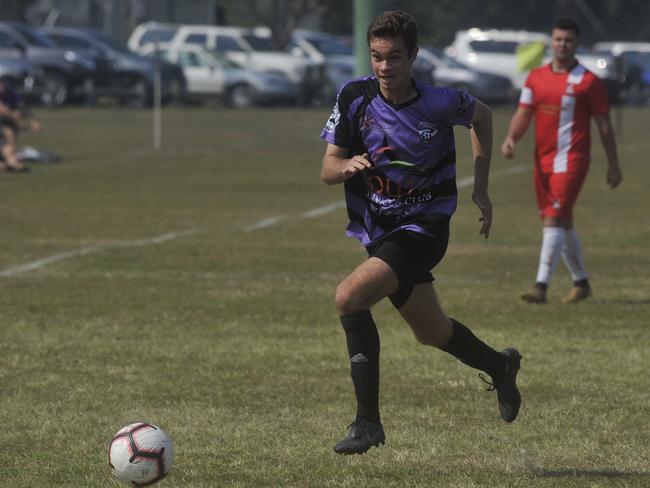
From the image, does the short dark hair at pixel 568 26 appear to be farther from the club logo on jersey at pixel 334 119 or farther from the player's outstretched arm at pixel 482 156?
the club logo on jersey at pixel 334 119

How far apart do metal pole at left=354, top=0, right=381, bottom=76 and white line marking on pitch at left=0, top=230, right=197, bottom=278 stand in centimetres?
525

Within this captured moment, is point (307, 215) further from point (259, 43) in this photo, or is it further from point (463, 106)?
point (259, 43)

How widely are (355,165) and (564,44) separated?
17.9ft

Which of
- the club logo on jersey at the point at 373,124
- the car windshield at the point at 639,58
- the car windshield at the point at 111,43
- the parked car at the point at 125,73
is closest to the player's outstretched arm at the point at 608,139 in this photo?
the club logo on jersey at the point at 373,124

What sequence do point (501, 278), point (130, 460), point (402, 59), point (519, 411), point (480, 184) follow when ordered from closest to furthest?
point (130, 460), point (402, 59), point (480, 184), point (519, 411), point (501, 278)

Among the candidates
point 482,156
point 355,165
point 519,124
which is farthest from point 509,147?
point 355,165

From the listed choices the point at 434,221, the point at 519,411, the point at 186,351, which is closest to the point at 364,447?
the point at 434,221

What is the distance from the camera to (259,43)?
51906 mm

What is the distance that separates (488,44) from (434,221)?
4925 centimetres

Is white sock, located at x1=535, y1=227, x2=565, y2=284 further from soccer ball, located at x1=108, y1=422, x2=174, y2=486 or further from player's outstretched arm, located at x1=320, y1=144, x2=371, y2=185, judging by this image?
soccer ball, located at x1=108, y1=422, x2=174, y2=486

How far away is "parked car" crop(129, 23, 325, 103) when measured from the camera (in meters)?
48.5

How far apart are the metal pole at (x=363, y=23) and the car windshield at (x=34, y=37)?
25.6m

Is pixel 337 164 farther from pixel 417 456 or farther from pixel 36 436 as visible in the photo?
pixel 36 436

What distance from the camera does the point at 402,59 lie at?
649 centimetres
